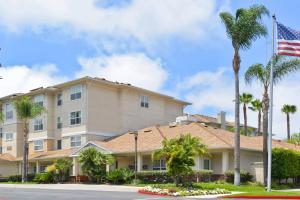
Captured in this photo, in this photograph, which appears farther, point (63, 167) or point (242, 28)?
point (63, 167)

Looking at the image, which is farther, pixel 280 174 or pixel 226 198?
pixel 280 174

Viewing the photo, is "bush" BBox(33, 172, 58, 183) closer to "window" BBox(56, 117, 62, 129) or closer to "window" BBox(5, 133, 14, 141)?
"window" BBox(56, 117, 62, 129)

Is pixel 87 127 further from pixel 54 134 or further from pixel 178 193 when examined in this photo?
pixel 178 193

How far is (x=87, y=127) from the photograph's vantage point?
180 feet

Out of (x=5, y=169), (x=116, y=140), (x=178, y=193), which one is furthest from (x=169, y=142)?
(x=5, y=169)

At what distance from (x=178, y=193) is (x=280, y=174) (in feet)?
45.7

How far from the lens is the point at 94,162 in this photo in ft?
150

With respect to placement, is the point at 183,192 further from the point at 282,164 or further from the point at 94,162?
the point at 94,162

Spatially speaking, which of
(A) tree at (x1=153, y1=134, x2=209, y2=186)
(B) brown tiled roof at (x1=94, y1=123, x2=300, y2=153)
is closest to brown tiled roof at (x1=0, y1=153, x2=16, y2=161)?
(B) brown tiled roof at (x1=94, y1=123, x2=300, y2=153)

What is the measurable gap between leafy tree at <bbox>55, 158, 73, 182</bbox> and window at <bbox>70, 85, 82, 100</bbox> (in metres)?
8.08

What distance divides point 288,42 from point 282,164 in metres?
14.5

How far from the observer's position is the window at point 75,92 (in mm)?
56381

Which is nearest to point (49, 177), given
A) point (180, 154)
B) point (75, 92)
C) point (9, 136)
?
point (75, 92)

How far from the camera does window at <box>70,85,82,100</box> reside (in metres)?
56.4
